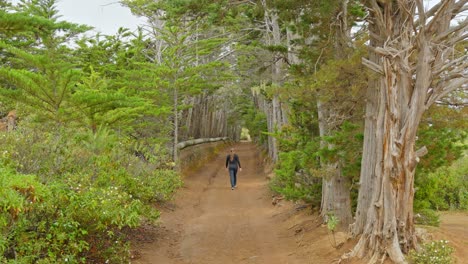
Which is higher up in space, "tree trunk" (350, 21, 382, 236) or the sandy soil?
"tree trunk" (350, 21, 382, 236)

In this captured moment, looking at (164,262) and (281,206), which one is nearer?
(164,262)

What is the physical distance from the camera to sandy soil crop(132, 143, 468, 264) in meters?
9.70

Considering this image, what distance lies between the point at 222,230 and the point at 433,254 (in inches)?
260

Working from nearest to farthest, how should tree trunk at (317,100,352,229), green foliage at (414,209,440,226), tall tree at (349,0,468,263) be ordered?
tall tree at (349,0,468,263) → tree trunk at (317,100,352,229) → green foliage at (414,209,440,226)

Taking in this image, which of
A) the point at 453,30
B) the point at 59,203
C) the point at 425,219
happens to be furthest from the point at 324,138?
the point at 59,203

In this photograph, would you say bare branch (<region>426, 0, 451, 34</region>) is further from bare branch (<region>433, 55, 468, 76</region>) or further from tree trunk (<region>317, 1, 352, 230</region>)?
tree trunk (<region>317, 1, 352, 230</region>)

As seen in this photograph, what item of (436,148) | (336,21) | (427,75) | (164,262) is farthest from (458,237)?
(164,262)

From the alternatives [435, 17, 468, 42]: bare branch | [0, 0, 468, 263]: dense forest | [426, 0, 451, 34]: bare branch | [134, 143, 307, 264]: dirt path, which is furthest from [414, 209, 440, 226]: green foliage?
[426, 0, 451, 34]: bare branch

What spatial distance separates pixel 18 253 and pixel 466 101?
784cm

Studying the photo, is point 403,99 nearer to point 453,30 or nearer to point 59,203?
point 453,30

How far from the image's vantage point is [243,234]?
492 inches

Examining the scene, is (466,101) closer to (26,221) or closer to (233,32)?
(26,221)

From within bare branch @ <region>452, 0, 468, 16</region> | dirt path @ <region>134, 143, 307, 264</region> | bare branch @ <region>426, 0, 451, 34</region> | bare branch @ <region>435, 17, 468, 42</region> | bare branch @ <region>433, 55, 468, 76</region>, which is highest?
bare branch @ <region>452, 0, 468, 16</region>

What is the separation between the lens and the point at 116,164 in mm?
10508
